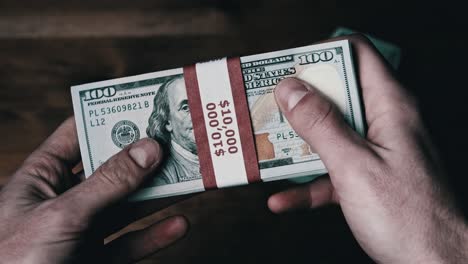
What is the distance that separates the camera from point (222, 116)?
36.9 inches

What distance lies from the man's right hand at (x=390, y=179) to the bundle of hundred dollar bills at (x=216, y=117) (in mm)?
89

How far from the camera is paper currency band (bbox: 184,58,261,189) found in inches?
36.9

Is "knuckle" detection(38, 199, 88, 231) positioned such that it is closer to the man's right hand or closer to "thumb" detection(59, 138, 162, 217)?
"thumb" detection(59, 138, 162, 217)

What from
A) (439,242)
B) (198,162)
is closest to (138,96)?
(198,162)

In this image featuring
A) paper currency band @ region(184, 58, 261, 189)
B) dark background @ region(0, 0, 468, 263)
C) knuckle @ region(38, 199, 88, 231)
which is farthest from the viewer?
dark background @ region(0, 0, 468, 263)

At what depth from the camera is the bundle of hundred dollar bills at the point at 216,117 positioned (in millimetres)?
937

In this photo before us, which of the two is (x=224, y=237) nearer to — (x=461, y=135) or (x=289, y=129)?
(x=289, y=129)

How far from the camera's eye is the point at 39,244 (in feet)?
2.63

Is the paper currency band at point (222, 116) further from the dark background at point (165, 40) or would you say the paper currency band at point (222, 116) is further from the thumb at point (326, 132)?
the dark background at point (165, 40)

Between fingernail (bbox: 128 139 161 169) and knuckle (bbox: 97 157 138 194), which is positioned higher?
fingernail (bbox: 128 139 161 169)

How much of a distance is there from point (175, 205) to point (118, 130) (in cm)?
33

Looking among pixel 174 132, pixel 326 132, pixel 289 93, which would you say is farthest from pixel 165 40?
pixel 326 132

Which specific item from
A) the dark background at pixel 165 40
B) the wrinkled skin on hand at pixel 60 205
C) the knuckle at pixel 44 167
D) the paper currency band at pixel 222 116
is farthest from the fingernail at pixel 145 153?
the dark background at pixel 165 40

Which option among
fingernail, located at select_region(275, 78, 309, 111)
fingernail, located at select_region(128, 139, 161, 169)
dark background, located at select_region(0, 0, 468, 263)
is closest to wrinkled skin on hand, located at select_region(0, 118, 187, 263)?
fingernail, located at select_region(128, 139, 161, 169)
